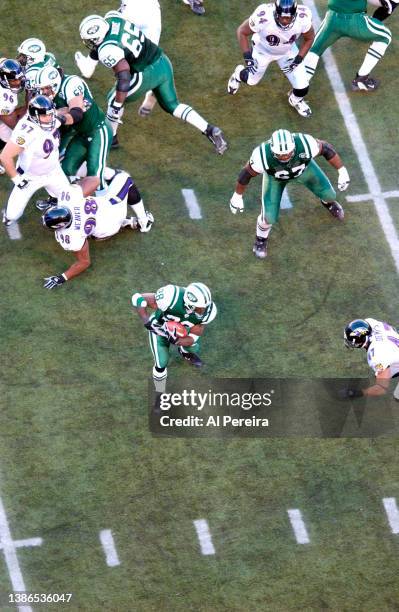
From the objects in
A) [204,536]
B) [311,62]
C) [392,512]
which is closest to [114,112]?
[311,62]

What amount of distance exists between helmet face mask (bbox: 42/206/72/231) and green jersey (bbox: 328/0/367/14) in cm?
404

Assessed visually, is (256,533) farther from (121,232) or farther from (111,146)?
(111,146)

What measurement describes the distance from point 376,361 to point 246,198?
9.47ft

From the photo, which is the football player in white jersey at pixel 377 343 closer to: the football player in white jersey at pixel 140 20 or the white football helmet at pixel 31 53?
the football player in white jersey at pixel 140 20

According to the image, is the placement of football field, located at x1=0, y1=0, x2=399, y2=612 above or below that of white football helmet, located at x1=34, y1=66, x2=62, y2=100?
below

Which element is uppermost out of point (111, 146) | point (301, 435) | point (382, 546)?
point (111, 146)

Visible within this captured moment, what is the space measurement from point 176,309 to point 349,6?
14.7 ft

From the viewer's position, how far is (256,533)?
1188 centimetres

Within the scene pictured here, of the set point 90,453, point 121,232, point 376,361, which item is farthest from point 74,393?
point 376,361

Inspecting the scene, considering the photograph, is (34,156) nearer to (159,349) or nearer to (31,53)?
(31,53)

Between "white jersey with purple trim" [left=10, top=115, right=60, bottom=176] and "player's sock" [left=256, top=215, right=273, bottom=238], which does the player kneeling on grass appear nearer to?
"white jersey with purple trim" [left=10, top=115, right=60, bottom=176]

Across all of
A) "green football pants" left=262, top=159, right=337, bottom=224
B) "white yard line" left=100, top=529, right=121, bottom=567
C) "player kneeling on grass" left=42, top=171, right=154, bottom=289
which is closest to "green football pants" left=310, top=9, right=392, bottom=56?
"green football pants" left=262, top=159, right=337, bottom=224

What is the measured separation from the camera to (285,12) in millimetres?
13172

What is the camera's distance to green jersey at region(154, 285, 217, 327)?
11.8m
